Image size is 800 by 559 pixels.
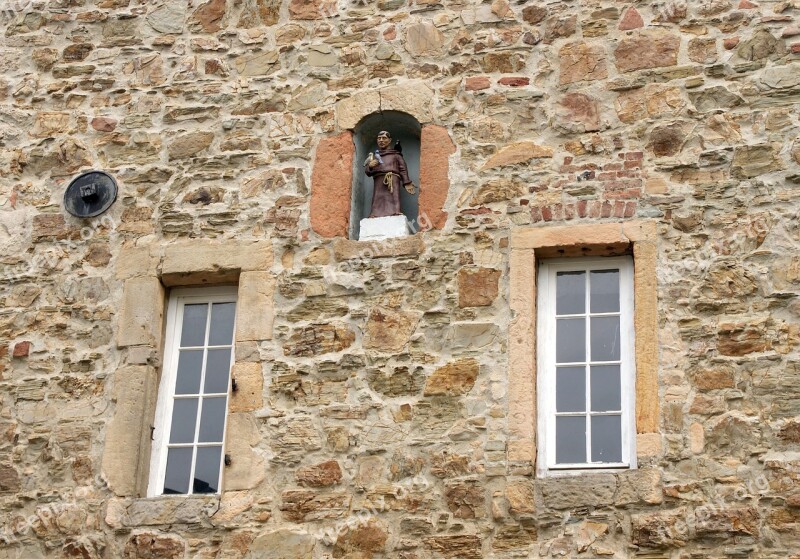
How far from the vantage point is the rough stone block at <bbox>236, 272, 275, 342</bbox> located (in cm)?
971

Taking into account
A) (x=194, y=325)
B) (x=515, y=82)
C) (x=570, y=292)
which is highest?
(x=515, y=82)

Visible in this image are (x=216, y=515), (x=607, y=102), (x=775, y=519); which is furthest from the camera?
(x=607, y=102)

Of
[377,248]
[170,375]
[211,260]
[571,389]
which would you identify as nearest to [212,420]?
[170,375]

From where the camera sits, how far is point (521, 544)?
8.83 meters

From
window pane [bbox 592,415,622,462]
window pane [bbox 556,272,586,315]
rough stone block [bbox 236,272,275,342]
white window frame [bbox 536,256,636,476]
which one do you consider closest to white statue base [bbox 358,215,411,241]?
rough stone block [bbox 236,272,275,342]

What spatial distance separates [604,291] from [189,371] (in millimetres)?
2579

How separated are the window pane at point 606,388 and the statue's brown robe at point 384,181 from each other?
66.0 inches

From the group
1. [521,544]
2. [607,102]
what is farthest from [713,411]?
[607,102]

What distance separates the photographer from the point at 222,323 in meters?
10.0

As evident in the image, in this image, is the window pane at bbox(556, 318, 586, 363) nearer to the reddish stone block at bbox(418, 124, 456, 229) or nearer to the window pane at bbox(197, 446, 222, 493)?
the reddish stone block at bbox(418, 124, 456, 229)

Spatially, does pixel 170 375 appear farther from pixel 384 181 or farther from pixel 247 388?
pixel 384 181

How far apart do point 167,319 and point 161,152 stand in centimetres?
112

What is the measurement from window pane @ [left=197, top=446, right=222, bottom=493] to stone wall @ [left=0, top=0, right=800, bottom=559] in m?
0.26

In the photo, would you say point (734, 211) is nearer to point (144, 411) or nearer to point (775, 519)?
point (775, 519)
